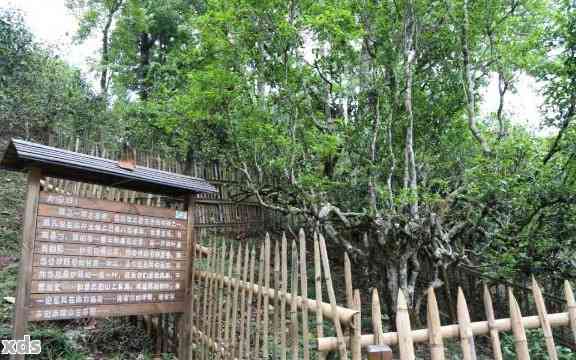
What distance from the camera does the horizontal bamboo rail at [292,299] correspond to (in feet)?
7.43

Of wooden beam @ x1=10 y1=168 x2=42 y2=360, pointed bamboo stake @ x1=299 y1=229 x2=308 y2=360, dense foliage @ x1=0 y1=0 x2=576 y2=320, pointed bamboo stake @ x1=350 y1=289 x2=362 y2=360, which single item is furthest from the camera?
dense foliage @ x1=0 y1=0 x2=576 y2=320

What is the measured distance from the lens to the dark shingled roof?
3293 mm

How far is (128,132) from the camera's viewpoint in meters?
10.6

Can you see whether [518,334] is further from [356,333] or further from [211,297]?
[211,297]

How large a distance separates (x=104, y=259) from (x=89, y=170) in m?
0.94

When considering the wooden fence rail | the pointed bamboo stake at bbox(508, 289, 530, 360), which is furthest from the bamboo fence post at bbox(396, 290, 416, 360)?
the pointed bamboo stake at bbox(508, 289, 530, 360)

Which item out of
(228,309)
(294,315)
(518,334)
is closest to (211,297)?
(228,309)

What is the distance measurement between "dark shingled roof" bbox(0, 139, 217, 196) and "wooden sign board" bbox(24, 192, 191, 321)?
267mm

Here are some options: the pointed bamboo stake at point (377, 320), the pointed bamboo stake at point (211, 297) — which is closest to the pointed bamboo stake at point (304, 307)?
the pointed bamboo stake at point (377, 320)

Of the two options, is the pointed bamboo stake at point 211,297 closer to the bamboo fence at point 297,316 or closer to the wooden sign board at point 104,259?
the bamboo fence at point 297,316

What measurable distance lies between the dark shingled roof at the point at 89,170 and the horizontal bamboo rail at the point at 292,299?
3.64ft

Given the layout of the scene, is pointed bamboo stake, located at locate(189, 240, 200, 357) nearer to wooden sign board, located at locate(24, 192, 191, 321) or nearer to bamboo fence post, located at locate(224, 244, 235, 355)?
wooden sign board, located at locate(24, 192, 191, 321)

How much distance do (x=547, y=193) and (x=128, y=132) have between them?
10.0m

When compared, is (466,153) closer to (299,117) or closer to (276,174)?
(299,117)
